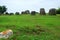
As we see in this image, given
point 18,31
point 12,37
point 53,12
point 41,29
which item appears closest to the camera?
point 12,37

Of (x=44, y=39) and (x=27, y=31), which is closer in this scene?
(x=44, y=39)

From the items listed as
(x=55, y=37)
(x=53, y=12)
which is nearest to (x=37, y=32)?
(x=55, y=37)

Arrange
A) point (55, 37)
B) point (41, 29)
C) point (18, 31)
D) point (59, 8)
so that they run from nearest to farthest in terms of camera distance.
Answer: point (55, 37), point (18, 31), point (41, 29), point (59, 8)

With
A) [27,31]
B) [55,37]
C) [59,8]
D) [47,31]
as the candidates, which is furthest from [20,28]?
[59,8]

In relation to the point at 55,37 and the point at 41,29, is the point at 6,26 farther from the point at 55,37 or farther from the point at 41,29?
the point at 55,37

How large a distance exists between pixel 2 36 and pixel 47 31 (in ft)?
16.2

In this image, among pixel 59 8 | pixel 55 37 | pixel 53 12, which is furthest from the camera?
pixel 59 8

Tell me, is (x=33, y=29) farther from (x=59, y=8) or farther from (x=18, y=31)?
(x=59, y=8)

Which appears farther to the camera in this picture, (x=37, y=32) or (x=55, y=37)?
(x=37, y=32)

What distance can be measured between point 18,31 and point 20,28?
110cm

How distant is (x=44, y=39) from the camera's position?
15.3m

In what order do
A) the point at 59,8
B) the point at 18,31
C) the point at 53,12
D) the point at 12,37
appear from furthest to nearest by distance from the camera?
1. the point at 59,8
2. the point at 53,12
3. the point at 18,31
4. the point at 12,37

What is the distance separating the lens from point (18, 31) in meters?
17.9

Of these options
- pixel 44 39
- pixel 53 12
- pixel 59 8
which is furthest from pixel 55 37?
pixel 59 8
